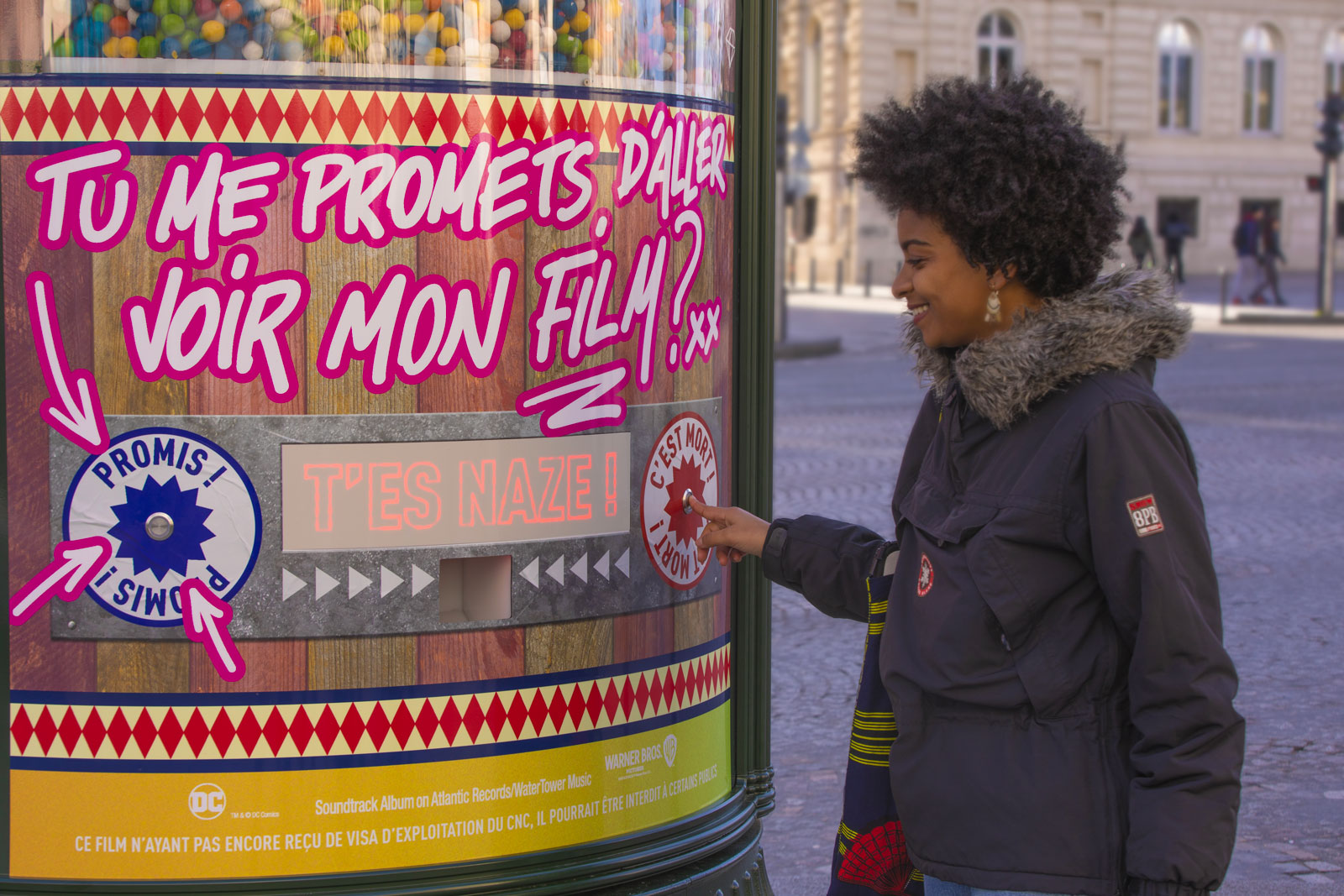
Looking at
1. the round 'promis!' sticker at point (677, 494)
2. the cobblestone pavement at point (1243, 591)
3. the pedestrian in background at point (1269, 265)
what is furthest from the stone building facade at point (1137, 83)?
the round 'promis!' sticker at point (677, 494)

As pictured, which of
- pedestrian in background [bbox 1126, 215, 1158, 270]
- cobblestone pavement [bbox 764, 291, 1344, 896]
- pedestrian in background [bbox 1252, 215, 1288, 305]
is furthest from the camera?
pedestrian in background [bbox 1126, 215, 1158, 270]

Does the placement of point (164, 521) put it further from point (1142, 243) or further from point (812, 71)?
point (812, 71)

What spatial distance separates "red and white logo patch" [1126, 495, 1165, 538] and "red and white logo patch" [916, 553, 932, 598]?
323 mm

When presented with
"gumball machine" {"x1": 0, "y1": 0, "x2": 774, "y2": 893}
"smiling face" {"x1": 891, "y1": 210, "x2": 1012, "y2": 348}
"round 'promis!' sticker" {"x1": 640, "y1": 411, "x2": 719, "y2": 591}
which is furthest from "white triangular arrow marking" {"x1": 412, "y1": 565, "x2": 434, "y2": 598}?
"smiling face" {"x1": 891, "y1": 210, "x2": 1012, "y2": 348}

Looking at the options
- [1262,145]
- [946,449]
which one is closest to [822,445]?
[946,449]

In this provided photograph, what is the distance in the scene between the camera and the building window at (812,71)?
47125 mm

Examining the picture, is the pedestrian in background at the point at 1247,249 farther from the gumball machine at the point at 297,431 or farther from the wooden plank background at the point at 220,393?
the wooden plank background at the point at 220,393

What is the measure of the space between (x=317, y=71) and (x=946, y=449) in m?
1.21

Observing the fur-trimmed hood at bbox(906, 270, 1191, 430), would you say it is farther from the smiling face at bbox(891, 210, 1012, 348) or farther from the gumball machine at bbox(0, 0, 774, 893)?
the gumball machine at bbox(0, 0, 774, 893)

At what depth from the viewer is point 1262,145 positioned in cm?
4897

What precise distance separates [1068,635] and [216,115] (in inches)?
62.4

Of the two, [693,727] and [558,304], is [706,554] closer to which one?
[693,727]

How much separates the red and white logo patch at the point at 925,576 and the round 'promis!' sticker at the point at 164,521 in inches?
Result: 43.8

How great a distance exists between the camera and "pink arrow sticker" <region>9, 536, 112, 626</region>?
280 cm
